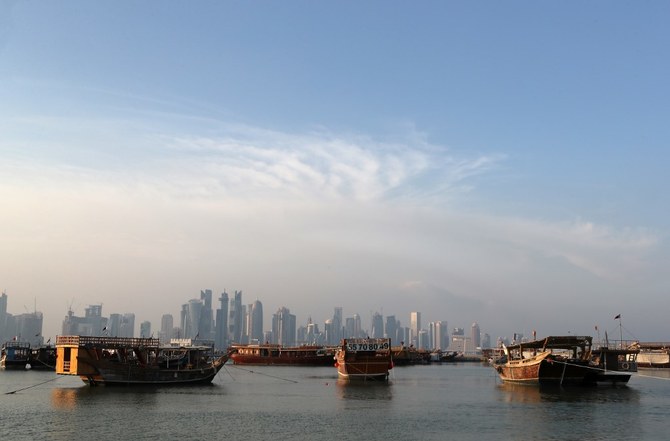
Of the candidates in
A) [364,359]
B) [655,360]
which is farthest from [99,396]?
[655,360]

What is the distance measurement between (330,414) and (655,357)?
123m

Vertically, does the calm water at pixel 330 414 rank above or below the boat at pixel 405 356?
above

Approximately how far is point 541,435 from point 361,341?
4811 cm

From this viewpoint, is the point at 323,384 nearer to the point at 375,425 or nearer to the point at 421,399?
the point at 421,399

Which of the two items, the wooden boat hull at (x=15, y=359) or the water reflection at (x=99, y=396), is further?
the wooden boat hull at (x=15, y=359)

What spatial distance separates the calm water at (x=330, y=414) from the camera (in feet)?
138

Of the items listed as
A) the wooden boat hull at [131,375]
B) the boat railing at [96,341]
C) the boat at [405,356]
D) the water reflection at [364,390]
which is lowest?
the boat at [405,356]

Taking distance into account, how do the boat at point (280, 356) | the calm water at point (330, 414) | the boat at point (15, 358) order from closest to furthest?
the calm water at point (330, 414) < the boat at point (15, 358) < the boat at point (280, 356)

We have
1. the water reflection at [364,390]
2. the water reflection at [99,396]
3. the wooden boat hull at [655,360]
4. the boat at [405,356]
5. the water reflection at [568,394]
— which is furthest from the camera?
the boat at [405,356]

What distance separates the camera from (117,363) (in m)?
69.6

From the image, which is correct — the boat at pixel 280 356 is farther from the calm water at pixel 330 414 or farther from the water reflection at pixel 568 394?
the water reflection at pixel 568 394

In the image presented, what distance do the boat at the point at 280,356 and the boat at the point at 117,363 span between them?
81.4m

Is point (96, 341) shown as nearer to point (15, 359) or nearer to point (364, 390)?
point (364, 390)

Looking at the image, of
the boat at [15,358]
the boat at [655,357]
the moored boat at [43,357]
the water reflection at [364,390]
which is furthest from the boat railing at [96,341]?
the boat at [655,357]
